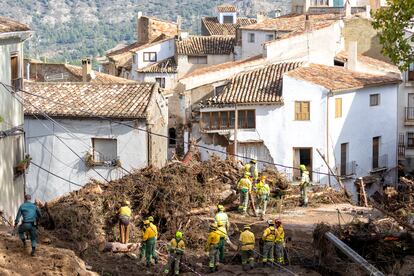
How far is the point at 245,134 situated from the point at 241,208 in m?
16.1

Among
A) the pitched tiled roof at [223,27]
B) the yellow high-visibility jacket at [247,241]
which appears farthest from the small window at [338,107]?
the pitched tiled roof at [223,27]

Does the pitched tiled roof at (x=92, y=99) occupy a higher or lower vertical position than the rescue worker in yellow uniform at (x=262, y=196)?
higher

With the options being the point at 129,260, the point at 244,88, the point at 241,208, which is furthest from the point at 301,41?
the point at 129,260

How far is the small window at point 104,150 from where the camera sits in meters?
42.8

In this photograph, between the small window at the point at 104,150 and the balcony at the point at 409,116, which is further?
the balcony at the point at 409,116

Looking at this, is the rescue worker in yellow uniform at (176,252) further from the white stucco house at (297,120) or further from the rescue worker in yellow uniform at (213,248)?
the white stucco house at (297,120)

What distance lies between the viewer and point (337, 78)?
176 feet

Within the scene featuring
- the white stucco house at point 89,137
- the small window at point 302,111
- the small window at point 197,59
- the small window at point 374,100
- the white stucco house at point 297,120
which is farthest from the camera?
the small window at point 197,59

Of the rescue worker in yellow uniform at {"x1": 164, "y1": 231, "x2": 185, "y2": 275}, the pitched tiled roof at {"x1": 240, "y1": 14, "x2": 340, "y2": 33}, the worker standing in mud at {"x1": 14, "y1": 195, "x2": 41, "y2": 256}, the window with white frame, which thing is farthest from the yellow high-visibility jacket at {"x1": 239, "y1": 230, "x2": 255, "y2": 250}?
the window with white frame

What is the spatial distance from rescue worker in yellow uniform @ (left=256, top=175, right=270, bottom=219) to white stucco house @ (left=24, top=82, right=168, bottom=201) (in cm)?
710

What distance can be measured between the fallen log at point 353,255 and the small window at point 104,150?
55.0 feet

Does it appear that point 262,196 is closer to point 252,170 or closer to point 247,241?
point 252,170

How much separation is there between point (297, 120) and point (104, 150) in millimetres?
12751

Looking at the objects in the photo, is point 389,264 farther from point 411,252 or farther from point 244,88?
point 244,88
